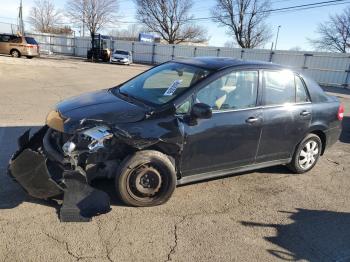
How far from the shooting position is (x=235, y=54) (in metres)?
31.1

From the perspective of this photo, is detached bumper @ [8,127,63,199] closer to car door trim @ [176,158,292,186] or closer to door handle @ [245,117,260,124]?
car door trim @ [176,158,292,186]

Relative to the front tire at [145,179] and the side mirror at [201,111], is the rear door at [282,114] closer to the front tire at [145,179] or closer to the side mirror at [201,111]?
the side mirror at [201,111]

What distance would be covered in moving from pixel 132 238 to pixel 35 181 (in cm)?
118

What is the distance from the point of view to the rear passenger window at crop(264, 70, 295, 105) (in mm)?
4840

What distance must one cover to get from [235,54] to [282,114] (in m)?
27.2

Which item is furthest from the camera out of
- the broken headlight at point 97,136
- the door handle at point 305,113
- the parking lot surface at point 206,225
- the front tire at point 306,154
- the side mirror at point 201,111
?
the front tire at point 306,154

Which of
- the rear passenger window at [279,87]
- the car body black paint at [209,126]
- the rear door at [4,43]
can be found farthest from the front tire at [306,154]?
the rear door at [4,43]

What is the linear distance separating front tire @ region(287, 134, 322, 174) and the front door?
945 mm

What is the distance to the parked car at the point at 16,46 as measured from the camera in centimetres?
2845

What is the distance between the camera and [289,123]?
4996 millimetres

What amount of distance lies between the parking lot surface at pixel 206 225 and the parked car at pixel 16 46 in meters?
25.8

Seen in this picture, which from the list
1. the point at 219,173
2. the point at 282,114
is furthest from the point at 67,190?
the point at 282,114

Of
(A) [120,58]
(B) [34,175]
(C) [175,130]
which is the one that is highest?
(C) [175,130]

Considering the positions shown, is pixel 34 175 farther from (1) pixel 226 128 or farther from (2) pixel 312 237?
(2) pixel 312 237
